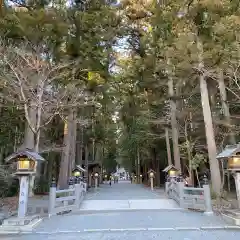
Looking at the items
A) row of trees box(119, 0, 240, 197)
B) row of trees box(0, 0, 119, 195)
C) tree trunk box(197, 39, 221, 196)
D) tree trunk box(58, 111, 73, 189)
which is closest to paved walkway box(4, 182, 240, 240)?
tree trunk box(197, 39, 221, 196)

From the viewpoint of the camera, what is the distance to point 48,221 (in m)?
9.11

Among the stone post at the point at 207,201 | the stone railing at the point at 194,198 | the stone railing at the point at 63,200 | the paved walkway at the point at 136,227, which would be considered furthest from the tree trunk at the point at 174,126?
the stone railing at the point at 63,200

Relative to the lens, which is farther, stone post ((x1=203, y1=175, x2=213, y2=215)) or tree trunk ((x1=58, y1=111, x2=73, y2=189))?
tree trunk ((x1=58, y1=111, x2=73, y2=189))

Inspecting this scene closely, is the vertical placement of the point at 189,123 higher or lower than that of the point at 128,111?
lower

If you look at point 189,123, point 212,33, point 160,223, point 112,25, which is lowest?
point 160,223

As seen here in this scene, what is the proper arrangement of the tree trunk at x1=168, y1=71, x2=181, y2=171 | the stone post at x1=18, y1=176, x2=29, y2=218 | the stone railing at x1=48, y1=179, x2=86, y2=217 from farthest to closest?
the tree trunk at x1=168, y1=71, x2=181, y2=171 → the stone railing at x1=48, y1=179, x2=86, y2=217 → the stone post at x1=18, y1=176, x2=29, y2=218

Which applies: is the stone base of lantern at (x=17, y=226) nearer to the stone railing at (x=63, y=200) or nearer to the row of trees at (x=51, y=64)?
the stone railing at (x=63, y=200)

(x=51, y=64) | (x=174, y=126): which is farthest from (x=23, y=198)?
(x=174, y=126)

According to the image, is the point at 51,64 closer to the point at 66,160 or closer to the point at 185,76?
the point at 66,160

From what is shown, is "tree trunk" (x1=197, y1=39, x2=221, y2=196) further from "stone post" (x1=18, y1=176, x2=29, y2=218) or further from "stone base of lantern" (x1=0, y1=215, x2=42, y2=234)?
"stone base of lantern" (x1=0, y1=215, x2=42, y2=234)

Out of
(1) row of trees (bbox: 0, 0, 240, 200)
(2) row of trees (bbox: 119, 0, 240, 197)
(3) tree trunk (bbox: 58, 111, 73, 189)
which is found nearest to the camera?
(2) row of trees (bbox: 119, 0, 240, 197)

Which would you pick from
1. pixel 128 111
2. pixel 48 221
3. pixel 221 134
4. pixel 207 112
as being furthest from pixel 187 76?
pixel 128 111

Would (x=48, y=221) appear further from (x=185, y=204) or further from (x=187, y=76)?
(x=187, y=76)

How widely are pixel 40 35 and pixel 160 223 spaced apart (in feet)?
38.1
